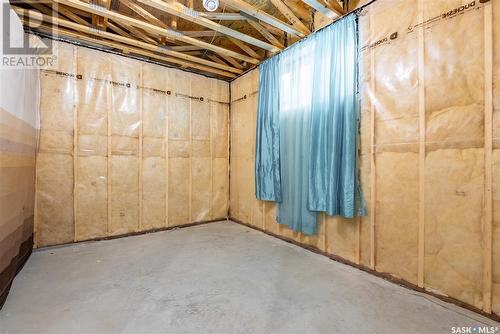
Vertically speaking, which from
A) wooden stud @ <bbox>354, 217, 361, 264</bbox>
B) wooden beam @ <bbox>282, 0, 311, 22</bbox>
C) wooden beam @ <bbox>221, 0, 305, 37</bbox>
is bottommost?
wooden stud @ <bbox>354, 217, 361, 264</bbox>

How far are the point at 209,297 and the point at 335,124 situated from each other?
85.4 inches

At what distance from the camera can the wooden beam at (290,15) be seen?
271cm

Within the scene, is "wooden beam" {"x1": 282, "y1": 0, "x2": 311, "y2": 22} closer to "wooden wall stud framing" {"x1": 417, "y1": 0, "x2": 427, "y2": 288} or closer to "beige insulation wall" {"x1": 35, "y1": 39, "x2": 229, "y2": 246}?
"wooden wall stud framing" {"x1": 417, "y1": 0, "x2": 427, "y2": 288}

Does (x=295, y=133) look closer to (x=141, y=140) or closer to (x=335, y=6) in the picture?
(x=335, y=6)

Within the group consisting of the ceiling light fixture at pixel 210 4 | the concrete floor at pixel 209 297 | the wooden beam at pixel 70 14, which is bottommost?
the concrete floor at pixel 209 297

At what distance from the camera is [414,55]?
2188 mm

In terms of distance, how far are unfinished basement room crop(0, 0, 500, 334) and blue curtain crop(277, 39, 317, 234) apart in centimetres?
3

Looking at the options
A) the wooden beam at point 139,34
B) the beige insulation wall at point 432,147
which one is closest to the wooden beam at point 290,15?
the beige insulation wall at point 432,147

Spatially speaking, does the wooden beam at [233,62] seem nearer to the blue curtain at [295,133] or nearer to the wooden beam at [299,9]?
the blue curtain at [295,133]

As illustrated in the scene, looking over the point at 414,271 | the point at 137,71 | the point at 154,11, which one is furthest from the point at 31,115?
the point at 414,271

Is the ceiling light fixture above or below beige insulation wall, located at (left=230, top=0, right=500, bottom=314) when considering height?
above

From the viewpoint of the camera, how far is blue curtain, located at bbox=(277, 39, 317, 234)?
3.07 m

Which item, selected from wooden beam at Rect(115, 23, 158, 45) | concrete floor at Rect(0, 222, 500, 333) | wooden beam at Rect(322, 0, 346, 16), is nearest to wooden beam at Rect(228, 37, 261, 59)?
wooden beam at Rect(115, 23, 158, 45)

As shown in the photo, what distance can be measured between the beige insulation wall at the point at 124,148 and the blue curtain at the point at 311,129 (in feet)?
4.16
